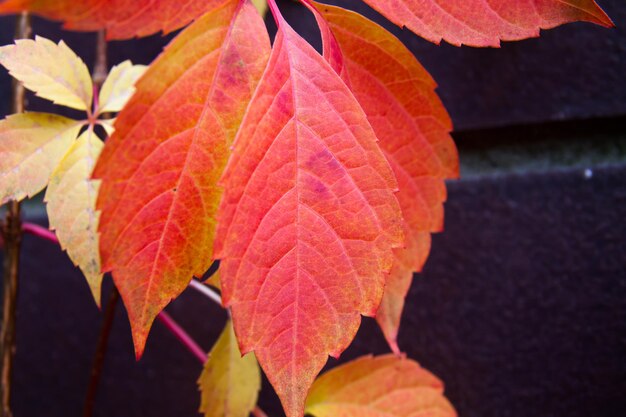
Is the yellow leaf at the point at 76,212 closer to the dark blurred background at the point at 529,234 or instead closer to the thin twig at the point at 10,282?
the thin twig at the point at 10,282

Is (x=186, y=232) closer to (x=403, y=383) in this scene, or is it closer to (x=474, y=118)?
(x=403, y=383)

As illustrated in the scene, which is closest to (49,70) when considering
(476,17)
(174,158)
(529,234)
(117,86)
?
(117,86)

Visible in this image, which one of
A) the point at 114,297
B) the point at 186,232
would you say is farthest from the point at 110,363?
the point at 186,232

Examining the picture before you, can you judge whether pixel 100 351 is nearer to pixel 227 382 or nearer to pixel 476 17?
pixel 227 382

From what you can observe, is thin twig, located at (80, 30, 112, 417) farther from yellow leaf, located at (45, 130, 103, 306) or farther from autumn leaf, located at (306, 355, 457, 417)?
autumn leaf, located at (306, 355, 457, 417)

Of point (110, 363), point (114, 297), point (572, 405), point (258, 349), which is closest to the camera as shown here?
point (258, 349)

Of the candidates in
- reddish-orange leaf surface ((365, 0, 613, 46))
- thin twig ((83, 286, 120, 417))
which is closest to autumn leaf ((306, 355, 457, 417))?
thin twig ((83, 286, 120, 417))
